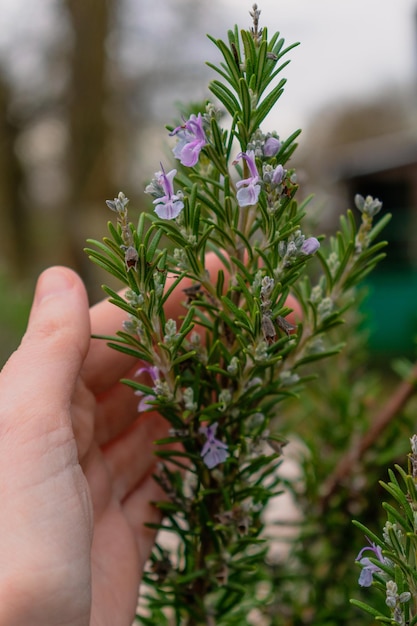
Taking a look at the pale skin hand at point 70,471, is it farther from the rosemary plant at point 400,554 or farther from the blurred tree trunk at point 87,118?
the blurred tree trunk at point 87,118

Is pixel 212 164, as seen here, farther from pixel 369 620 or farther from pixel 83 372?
pixel 369 620

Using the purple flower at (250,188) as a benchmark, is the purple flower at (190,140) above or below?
above

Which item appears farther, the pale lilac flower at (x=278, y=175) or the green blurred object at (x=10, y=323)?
the green blurred object at (x=10, y=323)

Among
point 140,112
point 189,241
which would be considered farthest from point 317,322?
point 140,112

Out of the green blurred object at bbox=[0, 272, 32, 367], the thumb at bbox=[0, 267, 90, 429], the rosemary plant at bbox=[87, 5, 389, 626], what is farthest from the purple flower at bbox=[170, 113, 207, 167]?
the green blurred object at bbox=[0, 272, 32, 367]

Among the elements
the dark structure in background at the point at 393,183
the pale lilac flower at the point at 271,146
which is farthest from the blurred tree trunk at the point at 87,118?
the pale lilac flower at the point at 271,146

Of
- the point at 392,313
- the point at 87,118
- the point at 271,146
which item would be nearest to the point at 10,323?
the point at 271,146
